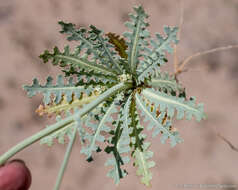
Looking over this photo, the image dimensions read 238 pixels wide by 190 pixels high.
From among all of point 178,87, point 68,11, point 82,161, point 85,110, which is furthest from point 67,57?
point 68,11

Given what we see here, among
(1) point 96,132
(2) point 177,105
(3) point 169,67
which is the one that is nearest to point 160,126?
(2) point 177,105

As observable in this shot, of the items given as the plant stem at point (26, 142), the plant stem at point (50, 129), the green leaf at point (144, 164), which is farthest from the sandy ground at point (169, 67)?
the plant stem at point (26, 142)

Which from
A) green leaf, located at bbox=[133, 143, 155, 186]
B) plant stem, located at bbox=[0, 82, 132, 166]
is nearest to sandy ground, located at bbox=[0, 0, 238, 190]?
green leaf, located at bbox=[133, 143, 155, 186]

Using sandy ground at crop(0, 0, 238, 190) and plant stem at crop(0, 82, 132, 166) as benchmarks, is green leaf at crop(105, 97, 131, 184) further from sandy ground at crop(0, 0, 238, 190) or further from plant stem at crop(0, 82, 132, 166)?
sandy ground at crop(0, 0, 238, 190)

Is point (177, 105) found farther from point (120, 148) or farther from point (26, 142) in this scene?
point (26, 142)

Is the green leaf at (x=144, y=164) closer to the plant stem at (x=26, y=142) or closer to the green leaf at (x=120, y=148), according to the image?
the green leaf at (x=120, y=148)

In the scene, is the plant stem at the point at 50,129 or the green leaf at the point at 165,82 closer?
the plant stem at the point at 50,129
